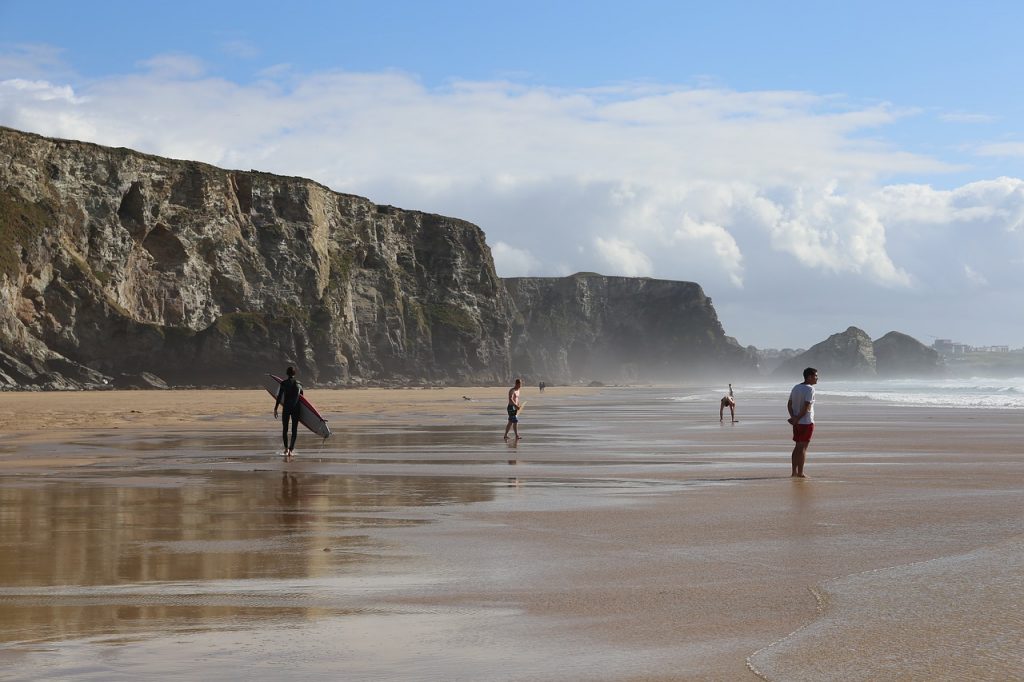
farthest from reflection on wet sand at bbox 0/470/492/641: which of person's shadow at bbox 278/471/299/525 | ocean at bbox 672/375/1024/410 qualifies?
→ ocean at bbox 672/375/1024/410

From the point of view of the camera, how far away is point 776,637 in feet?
18.0

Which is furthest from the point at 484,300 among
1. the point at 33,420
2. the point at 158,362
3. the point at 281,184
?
the point at 33,420

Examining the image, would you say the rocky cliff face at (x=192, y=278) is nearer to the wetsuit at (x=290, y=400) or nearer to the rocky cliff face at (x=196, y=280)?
the rocky cliff face at (x=196, y=280)

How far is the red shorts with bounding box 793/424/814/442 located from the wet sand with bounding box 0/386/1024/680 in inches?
28.0

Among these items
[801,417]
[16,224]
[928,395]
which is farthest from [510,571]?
[16,224]

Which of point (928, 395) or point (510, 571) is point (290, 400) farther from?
point (928, 395)

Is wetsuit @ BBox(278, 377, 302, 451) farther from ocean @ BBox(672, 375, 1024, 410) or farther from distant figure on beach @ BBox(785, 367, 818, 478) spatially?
ocean @ BBox(672, 375, 1024, 410)

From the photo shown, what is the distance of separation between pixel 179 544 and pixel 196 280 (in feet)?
278

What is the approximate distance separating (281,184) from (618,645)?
325 feet

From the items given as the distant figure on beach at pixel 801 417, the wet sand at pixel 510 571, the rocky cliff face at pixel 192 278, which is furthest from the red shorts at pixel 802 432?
the rocky cliff face at pixel 192 278

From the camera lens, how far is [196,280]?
89.5 m

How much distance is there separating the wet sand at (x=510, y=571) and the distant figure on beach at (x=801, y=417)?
0.51 meters

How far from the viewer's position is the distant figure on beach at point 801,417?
14.3 meters

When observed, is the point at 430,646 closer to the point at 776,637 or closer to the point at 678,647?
the point at 678,647
